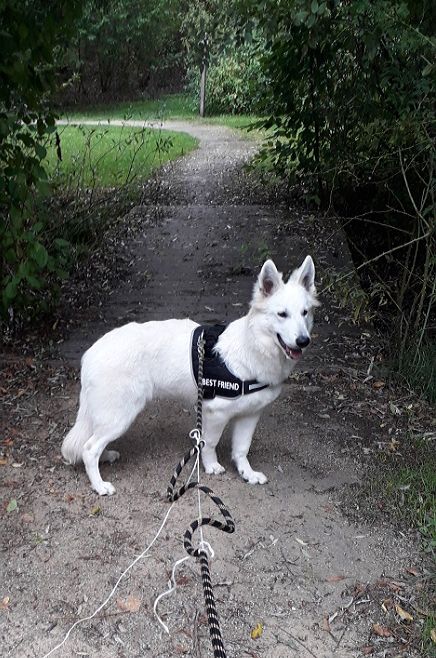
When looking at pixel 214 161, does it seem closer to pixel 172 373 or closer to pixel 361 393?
pixel 361 393

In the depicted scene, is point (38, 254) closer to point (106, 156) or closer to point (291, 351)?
point (291, 351)

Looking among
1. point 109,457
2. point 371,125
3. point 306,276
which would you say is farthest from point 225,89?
point 109,457

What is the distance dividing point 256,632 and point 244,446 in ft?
4.55

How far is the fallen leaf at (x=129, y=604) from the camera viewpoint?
10.8 feet

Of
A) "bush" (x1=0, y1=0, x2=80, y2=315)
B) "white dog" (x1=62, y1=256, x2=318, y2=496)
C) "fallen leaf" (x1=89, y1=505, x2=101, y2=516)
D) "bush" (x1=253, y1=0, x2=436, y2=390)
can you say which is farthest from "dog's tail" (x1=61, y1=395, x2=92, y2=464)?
"bush" (x1=253, y1=0, x2=436, y2=390)

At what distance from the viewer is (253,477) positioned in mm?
4359

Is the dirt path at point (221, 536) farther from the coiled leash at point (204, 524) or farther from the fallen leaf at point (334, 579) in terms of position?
the coiled leash at point (204, 524)

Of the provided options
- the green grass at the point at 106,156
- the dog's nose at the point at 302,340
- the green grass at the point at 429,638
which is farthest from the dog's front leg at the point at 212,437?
the green grass at the point at 106,156

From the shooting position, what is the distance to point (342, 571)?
3.61 meters

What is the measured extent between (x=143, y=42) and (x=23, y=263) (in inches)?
823

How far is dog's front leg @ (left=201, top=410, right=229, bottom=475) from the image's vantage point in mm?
4211

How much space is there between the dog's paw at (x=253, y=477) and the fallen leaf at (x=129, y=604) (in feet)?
4.07

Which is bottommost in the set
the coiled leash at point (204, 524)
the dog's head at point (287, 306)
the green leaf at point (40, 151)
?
the coiled leash at point (204, 524)

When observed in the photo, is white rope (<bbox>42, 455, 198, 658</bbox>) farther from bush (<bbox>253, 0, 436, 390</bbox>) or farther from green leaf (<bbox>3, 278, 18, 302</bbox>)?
bush (<bbox>253, 0, 436, 390</bbox>)
